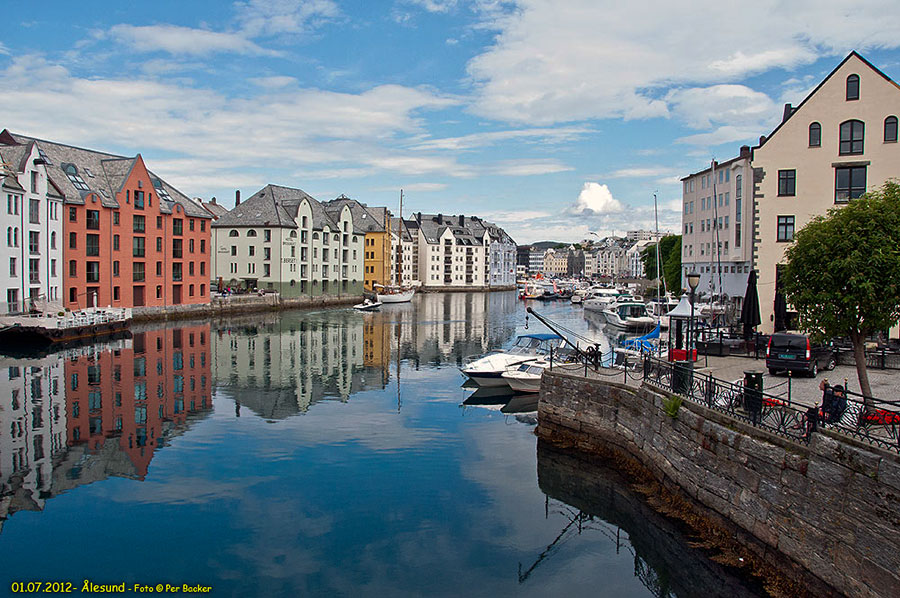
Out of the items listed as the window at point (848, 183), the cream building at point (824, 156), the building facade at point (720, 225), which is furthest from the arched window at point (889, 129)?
the building facade at point (720, 225)

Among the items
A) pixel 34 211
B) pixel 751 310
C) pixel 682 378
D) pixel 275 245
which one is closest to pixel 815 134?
pixel 751 310

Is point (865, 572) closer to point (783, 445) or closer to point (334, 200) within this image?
point (783, 445)

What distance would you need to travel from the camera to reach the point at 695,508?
17234 millimetres

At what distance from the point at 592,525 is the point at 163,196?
7191cm

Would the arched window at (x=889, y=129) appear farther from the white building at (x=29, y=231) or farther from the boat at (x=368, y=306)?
the boat at (x=368, y=306)

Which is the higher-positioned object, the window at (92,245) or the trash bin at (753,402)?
the window at (92,245)

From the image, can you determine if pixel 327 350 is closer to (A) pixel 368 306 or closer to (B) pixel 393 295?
(A) pixel 368 306

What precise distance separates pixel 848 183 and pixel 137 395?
130ft

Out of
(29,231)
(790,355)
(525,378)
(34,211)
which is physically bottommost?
(525,378)

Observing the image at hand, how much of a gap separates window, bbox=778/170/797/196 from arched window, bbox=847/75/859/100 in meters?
4.79

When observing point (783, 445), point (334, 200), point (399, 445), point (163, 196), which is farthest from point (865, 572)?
point (334, 200)

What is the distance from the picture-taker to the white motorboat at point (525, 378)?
3453 centimetres

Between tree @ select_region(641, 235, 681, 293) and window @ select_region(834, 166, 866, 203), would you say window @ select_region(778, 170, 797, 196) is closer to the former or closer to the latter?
window @ select_region(834, 166, 866, 203)

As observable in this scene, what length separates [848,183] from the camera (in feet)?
124
